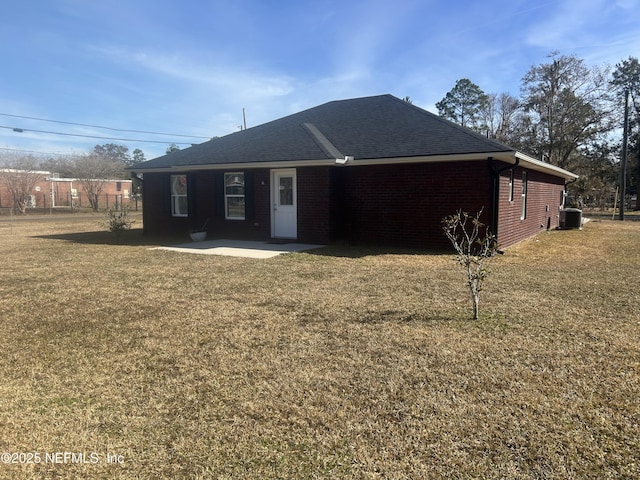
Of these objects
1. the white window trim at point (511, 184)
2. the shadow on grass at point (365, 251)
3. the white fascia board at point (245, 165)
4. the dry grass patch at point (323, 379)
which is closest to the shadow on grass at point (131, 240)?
the white fascia board at point (245, 165)

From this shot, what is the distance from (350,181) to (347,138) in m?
1.75

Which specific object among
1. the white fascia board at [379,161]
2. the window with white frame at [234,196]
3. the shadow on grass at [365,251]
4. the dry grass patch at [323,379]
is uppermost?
the white fascia board at [379,161]

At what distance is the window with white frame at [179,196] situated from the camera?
15.2 meters

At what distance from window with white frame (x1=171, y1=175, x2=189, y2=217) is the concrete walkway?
9.99 feet

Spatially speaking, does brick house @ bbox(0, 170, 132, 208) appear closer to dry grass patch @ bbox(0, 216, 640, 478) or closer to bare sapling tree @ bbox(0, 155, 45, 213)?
bare sapling tree @ bbox(0, 155, 45, 213)

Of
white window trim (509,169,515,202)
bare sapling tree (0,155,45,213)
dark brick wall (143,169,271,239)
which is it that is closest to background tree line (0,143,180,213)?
bare sapling tree (0,155,45,213)

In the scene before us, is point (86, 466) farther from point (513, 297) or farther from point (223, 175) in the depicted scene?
point (223, 175)

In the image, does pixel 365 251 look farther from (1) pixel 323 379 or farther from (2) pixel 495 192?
(1) pixel 323 379

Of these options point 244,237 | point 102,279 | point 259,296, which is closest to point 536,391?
point 259,296

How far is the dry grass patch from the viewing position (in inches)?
98.6

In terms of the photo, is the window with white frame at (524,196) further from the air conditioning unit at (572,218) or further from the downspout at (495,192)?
the air conditioning unit at (572,218)

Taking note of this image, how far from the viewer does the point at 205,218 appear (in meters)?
14.5

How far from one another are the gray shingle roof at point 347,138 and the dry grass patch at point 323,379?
5.02 m

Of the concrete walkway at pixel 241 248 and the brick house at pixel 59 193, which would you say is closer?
the concrete walkway at pixel 241 248
